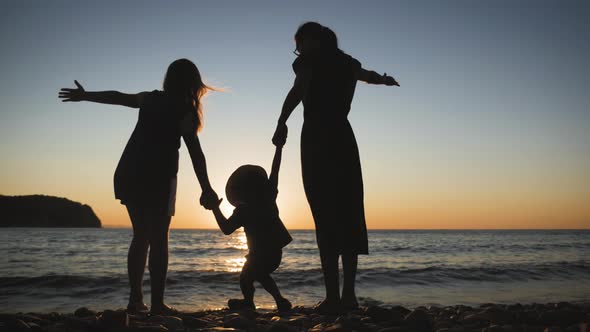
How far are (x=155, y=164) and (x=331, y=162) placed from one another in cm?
139

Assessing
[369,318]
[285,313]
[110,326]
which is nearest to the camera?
[110,326]

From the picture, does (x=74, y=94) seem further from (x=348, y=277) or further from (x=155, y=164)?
(x=348, y=277)

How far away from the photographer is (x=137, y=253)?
3402 mm

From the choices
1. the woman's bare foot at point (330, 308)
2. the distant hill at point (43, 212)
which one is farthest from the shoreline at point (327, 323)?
the distant hill at point (43, 212)

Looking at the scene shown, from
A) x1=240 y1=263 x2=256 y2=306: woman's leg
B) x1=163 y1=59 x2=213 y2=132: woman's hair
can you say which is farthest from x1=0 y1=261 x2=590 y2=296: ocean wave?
x1=163 y1=59 x2=213 y2=132: woman's hair

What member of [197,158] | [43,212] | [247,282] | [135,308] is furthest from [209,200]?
[43,212]

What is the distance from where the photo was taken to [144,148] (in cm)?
338

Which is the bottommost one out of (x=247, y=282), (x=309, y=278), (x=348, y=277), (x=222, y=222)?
(x=309, y=278)

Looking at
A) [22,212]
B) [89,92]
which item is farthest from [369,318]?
[22,212]

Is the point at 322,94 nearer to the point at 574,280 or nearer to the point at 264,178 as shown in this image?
the point at 264,178

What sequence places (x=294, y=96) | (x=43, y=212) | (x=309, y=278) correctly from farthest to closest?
(x=43, y=212) → (x=309, y=278) → (x=294, y=96)

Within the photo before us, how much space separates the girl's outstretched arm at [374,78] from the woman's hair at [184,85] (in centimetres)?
140

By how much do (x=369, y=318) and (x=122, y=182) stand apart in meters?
2.13

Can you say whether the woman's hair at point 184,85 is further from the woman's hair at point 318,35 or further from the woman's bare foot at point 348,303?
the woman's bare foot at point 348,303
